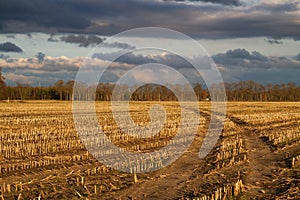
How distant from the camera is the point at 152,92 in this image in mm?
128000

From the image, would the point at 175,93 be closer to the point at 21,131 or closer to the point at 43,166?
the point at 21,131

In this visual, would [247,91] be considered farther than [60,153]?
Yes

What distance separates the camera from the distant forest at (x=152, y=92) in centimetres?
10469

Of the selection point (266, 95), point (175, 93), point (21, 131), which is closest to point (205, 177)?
point (21, 131)

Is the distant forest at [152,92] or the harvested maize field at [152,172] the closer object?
the harvested maize field at [152,172]

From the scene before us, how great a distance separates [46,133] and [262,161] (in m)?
13.4

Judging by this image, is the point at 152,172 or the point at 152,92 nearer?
the point at 152,172

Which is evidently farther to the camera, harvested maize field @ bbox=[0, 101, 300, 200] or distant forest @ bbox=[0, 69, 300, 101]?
distant forest @ bbox=[0, 69, 300, 101]

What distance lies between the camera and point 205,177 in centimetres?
1322

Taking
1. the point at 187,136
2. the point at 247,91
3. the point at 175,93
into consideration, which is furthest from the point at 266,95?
the point at 187,136

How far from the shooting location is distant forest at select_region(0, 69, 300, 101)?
105 m

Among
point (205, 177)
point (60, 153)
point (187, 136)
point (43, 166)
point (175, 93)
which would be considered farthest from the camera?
point (175, 93)

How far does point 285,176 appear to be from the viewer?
44.3 feet

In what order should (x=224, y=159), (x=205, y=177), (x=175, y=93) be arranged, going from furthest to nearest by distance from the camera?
(x=175, y=93), (x=224, y=159), (x=205, y=177)
